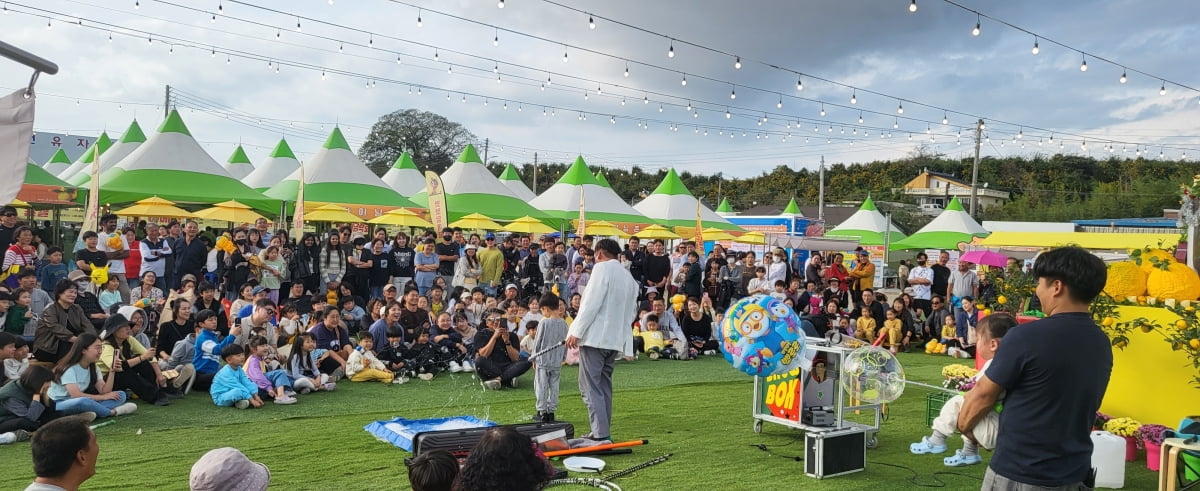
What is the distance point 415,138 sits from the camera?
213 ft

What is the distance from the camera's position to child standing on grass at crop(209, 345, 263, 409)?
774cm

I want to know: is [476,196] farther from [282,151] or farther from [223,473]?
[223,473]

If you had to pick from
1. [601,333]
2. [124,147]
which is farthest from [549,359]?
[124,147]

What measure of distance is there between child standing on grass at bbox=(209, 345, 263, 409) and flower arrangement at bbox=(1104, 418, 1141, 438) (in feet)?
24.6

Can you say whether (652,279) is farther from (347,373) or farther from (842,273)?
(347,373)

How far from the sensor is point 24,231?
34.3 ft

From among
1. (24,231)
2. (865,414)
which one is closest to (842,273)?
(865,414)

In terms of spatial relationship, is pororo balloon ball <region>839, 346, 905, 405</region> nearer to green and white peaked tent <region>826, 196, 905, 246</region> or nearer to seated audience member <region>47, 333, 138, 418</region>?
seated audience member <region>47, 333, 138, 418</region>

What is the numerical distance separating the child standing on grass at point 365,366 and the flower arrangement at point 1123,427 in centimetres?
730

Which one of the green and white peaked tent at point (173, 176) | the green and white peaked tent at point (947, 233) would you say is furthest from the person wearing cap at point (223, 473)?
the green and white peaked tent at point (947, 233)

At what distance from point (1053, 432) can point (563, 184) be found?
63.4 ft

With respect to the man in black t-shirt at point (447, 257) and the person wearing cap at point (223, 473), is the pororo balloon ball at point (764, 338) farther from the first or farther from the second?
the man in black t-shirt at point (447, 257)

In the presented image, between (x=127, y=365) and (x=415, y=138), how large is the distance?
59.1 m

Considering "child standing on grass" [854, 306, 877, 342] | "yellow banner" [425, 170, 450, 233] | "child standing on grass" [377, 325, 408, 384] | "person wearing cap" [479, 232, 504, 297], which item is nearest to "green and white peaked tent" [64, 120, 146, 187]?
"yellow banner" [425, 170, 450, 233]
